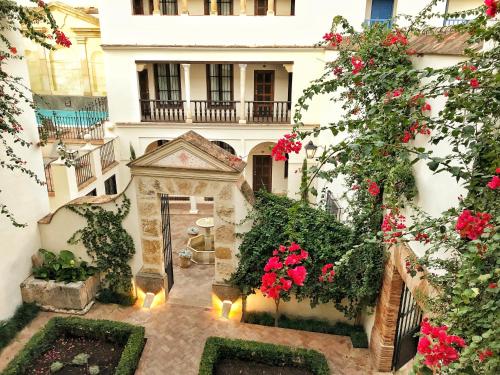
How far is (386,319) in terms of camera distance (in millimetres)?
6512

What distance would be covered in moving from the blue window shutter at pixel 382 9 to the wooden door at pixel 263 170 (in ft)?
21.4

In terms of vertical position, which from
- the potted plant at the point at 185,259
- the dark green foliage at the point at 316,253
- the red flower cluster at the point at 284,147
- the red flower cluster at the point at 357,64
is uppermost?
the red flower cluster at the point at 357,64

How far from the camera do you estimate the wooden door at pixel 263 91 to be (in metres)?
15.0

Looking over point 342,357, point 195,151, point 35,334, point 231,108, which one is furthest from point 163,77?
point 342,357

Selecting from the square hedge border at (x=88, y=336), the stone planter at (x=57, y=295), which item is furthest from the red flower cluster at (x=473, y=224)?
the stone planter at (x=57, y=295)

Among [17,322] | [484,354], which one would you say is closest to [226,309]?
[17,322]

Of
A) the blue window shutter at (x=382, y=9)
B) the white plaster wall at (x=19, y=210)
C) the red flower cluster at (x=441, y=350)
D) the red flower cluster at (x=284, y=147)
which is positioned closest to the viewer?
the red flower cluster at (x=441, y=350)

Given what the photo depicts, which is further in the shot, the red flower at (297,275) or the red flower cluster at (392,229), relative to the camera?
the red flower at (297,275)

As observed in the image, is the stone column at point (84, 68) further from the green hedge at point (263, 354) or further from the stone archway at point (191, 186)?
the green hedge at point (263, 354)

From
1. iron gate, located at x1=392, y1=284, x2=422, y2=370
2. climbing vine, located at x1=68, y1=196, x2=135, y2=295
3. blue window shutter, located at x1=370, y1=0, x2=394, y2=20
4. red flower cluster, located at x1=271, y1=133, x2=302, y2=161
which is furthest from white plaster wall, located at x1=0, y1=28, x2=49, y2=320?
blue window shutter, located at x1=370, y1=0, x2=394, y2=20

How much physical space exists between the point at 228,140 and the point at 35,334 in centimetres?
872

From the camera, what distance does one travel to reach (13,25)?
7309 millimetres

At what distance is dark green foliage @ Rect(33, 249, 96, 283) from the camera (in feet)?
27.2

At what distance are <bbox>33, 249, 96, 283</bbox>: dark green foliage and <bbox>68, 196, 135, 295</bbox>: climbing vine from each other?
0.99 feet
